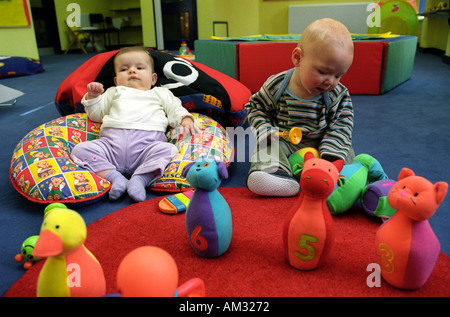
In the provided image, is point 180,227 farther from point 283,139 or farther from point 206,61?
point 206,61

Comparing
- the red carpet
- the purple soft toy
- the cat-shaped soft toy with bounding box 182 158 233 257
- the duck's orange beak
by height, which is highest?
the duck's orange beak

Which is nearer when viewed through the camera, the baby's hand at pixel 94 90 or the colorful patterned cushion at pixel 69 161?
the colorful patterned cushion at pixel 69 161

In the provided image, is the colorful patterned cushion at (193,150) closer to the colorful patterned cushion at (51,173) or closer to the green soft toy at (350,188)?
the colorful patterned cushion at (51,173)

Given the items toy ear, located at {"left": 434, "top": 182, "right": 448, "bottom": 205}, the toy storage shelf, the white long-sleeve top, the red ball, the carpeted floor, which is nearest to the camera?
the red ball

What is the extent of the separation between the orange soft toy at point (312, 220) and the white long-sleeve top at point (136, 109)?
81 cm

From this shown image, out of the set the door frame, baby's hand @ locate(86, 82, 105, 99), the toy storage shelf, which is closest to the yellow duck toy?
baby's hand @ locate(86, 82, 105, 99)

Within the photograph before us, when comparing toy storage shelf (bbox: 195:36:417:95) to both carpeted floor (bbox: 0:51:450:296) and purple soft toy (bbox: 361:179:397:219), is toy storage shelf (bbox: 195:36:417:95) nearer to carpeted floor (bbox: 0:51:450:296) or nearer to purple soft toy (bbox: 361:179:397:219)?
carpeted floor (bbox: 0:51:450:296)

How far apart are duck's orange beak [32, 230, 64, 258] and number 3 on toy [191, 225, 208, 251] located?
1.02 feet

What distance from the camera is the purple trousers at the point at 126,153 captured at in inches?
49.1

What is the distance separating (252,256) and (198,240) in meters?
0.14

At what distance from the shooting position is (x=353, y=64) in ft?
8.91

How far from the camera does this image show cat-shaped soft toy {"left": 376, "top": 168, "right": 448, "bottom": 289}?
0.62 m

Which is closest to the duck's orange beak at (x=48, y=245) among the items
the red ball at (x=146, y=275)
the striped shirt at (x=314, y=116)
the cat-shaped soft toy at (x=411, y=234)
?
the red ball at (x=146, y=275)

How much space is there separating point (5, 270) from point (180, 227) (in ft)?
1.37
